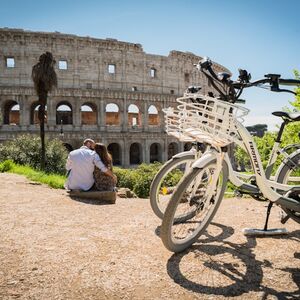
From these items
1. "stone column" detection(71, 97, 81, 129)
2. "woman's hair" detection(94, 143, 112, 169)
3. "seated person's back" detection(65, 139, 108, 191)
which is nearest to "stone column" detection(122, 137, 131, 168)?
"stone column" detection(71, 97, 81, 129)

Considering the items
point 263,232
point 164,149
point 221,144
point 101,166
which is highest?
point 221,144

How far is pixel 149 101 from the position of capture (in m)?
35.7

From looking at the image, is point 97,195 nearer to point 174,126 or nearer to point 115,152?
point 174,126

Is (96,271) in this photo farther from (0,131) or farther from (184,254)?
(0,131)

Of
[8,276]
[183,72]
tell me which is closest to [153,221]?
[8,276]

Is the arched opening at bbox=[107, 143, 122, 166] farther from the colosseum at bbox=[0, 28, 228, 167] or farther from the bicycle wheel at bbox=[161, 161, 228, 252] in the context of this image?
the bicycle wheel at bbox=[161, 161, 228, 252]

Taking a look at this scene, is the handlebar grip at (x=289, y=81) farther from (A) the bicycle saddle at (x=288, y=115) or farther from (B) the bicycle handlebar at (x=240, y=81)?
(A) the bicycle saddle at (x=288, y=115)

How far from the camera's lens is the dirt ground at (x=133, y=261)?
2439mm

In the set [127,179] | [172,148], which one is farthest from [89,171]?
[172,148]

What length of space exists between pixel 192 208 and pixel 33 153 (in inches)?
652

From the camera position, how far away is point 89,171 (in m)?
6.48

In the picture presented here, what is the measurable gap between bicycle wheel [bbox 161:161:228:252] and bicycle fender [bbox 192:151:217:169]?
0.10 ft

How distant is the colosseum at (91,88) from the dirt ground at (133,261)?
28.7 metres

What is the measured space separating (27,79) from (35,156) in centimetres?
1665
